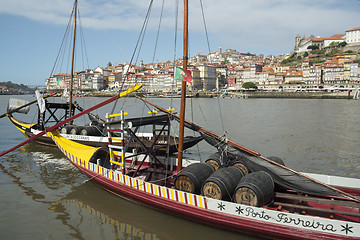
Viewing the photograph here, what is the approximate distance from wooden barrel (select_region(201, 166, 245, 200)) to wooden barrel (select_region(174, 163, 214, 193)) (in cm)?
30

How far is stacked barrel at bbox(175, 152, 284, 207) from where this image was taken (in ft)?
21.2

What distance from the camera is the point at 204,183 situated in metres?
6.98

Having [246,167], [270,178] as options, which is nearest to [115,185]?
[246,167]

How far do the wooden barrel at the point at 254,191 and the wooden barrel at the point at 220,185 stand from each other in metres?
0.28

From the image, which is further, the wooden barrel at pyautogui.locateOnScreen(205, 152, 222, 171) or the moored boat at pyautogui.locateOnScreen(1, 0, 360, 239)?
the wooden barrel at pyautogui.locateOnScreen(205, 152, 222, 171)

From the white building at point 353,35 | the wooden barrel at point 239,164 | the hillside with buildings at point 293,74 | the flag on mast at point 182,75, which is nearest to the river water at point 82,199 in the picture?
the wooden barrel at point 239,164

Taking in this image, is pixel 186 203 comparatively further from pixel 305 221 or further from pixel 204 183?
pixel 305 221

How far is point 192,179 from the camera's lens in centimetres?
726

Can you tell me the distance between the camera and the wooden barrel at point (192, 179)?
7.27 meters

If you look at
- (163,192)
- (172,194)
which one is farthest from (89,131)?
(172,194)

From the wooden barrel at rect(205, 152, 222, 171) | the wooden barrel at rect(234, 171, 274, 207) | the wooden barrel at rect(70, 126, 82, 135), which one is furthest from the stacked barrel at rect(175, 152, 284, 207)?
the wooden barrel at rect(70, 126, 82, 135)

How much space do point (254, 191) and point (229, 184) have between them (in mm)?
697

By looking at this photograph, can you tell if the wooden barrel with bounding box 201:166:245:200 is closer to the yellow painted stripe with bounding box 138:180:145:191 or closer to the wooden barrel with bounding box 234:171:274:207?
the wooden barrel with bounding box 234:171:274:207

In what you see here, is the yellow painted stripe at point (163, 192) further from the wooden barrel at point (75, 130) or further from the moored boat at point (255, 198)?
the wooden barrel at point (75, 130)
